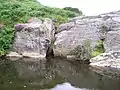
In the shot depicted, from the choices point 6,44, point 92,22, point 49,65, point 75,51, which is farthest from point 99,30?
point 6,44

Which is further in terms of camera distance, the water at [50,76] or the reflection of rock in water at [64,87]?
the water at [50,76]

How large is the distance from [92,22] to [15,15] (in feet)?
21.0

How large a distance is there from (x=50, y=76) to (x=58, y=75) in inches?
24.2

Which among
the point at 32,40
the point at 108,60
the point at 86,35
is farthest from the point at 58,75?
the point at 86,35

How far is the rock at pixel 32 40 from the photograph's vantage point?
21875mm

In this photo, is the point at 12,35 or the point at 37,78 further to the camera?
the point at 12,35

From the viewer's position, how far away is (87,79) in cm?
1695

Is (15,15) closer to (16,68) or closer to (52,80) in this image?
(16,68)

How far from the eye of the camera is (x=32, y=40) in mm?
22188

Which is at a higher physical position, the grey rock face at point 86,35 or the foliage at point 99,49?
the grey rock face at point 86,35

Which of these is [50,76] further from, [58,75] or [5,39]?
[5,39]

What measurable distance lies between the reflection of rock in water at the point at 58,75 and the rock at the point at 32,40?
4.77ft

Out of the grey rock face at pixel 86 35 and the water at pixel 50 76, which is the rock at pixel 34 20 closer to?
the grey rock face at pixel 86 35

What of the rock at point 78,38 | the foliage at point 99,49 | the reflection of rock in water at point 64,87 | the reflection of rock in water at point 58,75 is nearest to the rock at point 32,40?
the rock at point 78,38
